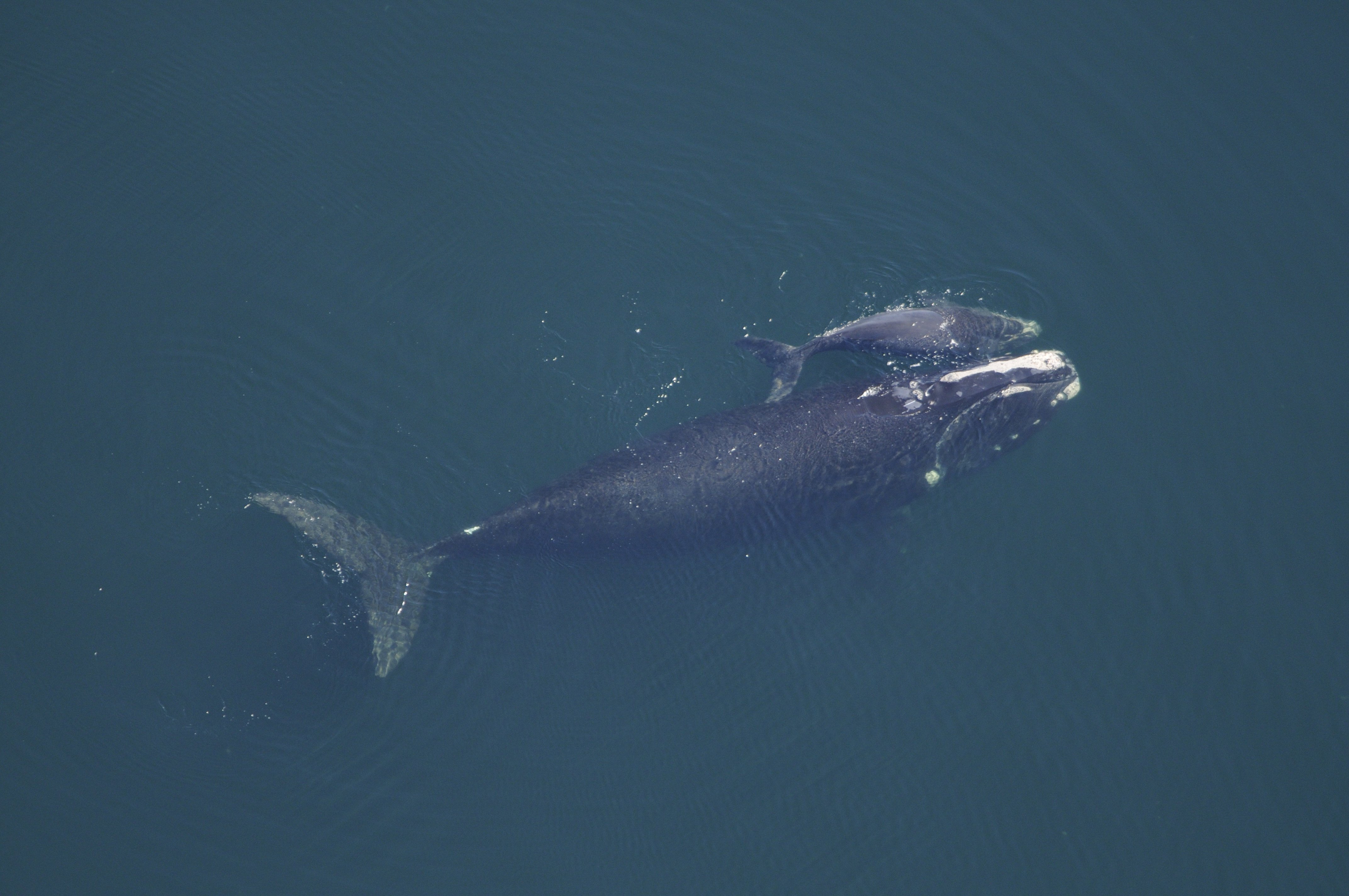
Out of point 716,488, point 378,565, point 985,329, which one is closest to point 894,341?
point 985,329

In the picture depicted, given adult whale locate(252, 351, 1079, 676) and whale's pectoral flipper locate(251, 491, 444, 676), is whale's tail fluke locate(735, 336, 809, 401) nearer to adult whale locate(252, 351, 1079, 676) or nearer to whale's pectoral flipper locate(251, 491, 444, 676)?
adult whale locate(252, 351, 1079, 676)

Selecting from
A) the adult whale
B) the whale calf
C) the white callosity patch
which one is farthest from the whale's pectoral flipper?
the white callosity patch

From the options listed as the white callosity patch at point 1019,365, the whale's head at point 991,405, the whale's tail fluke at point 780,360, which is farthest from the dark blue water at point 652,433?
the white callosity patch at point 1019,365

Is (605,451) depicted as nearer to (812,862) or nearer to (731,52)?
(812,862)

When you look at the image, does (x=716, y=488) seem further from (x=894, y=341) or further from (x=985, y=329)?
(x=985, y=329)

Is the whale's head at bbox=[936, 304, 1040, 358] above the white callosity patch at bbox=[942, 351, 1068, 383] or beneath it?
above

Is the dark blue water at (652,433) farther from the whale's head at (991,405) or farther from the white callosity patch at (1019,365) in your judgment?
the white callosity patch at (1019,365)

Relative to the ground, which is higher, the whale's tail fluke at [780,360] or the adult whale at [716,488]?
the whale's tail fluke at [780,360]
